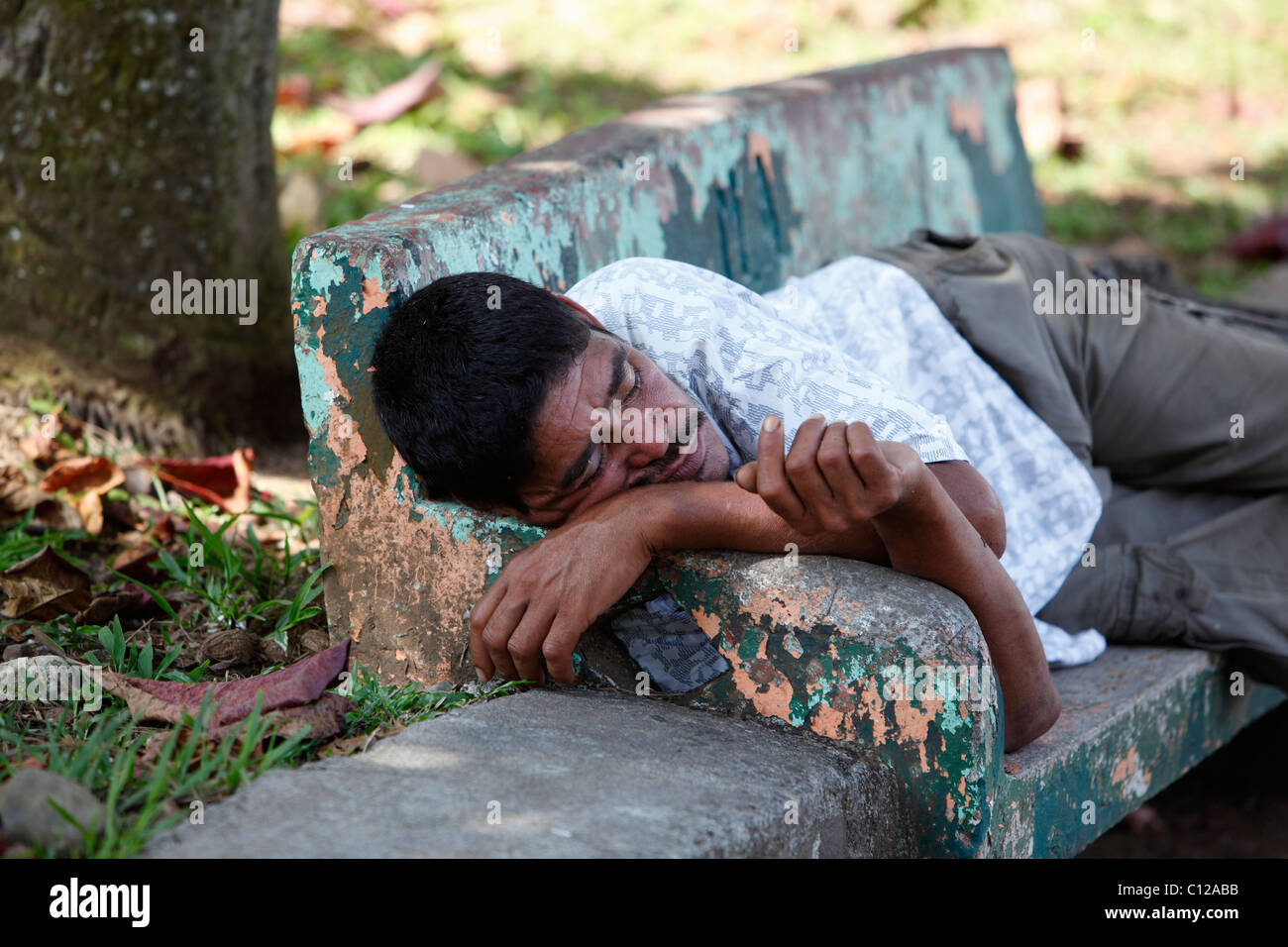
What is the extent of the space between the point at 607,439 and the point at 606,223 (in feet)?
2.88

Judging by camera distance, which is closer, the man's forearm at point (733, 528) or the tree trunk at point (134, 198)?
the man's forearm at point (733, 528)

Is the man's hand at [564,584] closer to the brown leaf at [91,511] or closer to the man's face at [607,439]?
the man's face at [607,439]

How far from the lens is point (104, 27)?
292 cm

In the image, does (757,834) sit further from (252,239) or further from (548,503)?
(252,239)

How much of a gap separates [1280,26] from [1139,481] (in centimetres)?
591

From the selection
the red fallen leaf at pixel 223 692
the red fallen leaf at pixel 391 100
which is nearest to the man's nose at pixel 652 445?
the red fallen leaf at pixel 223 692

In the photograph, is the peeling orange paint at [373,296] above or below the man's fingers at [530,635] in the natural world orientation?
above

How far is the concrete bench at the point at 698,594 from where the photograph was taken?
1.87 m

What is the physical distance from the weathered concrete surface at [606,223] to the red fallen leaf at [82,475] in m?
0.91

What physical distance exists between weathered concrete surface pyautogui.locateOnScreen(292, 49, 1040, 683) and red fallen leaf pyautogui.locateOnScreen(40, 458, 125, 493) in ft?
2.99

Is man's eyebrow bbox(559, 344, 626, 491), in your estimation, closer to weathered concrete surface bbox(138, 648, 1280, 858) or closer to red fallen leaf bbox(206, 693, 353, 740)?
weathered concrete surface bbox(138, 648, 1280, 858)

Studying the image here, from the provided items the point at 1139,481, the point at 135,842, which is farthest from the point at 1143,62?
the point at 135,842

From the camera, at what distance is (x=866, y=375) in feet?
6.82

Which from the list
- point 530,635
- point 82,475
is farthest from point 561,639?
point 82,475
